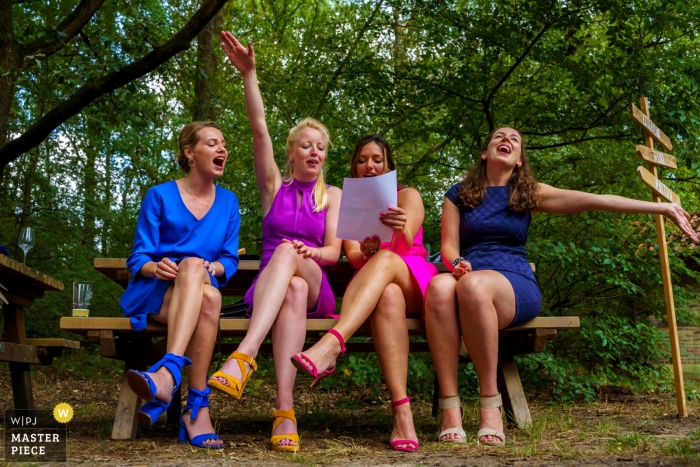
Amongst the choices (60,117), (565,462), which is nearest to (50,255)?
(60,117)

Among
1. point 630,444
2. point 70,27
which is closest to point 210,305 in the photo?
point 630,444

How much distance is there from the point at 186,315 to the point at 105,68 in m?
3.68

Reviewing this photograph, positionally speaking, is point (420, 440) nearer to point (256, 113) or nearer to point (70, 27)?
point (256, 113)

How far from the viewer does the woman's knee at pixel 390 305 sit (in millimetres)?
3186

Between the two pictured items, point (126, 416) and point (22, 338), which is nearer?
point (126, 416)

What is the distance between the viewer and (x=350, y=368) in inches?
225

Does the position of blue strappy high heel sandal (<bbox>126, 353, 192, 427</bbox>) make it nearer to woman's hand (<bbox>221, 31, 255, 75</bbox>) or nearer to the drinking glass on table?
the drinking glass on table

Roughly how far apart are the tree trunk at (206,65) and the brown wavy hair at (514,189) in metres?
4.55

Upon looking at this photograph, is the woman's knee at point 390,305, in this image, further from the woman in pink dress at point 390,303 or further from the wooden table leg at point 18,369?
the wooden table leg at point 18,369

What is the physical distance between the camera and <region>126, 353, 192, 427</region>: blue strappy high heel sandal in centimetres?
272

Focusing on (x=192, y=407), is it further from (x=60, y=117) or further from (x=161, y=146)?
(x=161, y=146)

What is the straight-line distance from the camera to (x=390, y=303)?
319 cm

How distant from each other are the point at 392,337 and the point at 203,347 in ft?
2.75

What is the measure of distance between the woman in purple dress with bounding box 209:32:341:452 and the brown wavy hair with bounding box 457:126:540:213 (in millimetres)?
682
